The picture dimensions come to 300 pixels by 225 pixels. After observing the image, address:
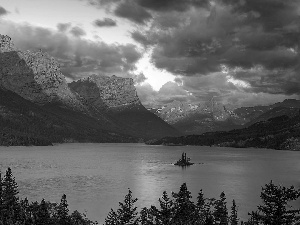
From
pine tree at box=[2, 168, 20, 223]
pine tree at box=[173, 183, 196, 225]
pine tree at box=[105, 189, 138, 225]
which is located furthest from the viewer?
pine tree at box=[2, 168, 20, 223]

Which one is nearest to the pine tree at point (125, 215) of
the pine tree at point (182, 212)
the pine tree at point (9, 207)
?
the pine tree at point (182, 212)

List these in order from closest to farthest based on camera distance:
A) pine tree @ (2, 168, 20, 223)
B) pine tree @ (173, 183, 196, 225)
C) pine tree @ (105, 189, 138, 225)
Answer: pine tree @ (105, 189, 138, 225), pine tree @ (173, 183, 196, 225), pine tree @ (2, 168, 20, 223)

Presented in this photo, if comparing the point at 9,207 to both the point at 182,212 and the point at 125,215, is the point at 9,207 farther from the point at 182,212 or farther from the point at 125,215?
the point at 182,212

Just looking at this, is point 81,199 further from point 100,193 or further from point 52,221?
point 52,221

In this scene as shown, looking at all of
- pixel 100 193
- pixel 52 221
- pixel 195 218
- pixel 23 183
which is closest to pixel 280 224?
pixel 195 218

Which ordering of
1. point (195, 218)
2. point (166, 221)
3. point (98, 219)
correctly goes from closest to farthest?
point (166, 221) < point (195, 218) < point (98, 219)

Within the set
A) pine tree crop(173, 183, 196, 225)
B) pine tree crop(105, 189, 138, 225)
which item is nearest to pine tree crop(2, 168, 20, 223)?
pine tree crop(105, 189, 138, 225)

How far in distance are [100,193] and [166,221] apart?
10367 centimetres

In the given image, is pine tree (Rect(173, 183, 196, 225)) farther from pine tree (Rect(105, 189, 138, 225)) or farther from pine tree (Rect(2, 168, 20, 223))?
→ pine tree (Rect(2, 168, 20, 223))

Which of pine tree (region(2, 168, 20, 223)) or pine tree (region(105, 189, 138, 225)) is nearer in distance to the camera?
pine tree (region(105, 189, 138, 225))

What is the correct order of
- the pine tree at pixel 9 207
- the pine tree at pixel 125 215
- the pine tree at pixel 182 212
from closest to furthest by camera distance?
Answer: the pine tree at pixel 125 215
the pine tree at pixel 182 212
the pine tree at pixel 9 207

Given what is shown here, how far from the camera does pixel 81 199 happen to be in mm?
149375

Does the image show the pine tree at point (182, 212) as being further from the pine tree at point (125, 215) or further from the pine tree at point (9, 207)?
the pine tree at point (9, 207)

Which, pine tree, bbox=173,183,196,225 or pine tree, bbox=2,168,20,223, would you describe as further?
pine tree, bbox=2,168,20,223
